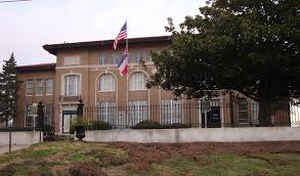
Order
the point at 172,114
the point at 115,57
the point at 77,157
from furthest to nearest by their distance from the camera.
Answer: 1. the point at 115,57
2. the point at 172,114
3. the point at 77,157

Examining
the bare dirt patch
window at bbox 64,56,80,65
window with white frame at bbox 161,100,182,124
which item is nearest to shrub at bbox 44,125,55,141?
the bare dirt patch

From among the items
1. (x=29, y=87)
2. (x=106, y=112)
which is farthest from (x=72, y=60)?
(x=106, y=112)

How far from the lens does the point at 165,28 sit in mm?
19750

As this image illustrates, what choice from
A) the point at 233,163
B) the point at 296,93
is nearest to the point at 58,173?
the point at 233,163

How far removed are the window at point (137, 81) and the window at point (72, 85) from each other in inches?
225

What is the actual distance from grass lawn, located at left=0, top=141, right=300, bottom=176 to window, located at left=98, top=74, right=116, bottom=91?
72.3 ft

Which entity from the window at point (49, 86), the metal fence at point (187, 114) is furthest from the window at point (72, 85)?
the metal fence at point (187, 114)

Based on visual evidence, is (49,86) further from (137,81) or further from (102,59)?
(137,81)

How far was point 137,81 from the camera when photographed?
121 feet

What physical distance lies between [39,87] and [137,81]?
11.8 m

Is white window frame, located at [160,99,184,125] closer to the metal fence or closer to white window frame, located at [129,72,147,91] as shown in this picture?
the metal fence

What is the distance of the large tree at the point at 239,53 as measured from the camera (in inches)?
619

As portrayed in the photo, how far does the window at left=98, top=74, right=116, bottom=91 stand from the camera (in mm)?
37219

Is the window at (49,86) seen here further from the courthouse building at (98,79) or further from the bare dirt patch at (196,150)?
the bare dirt patch at (196,150)
